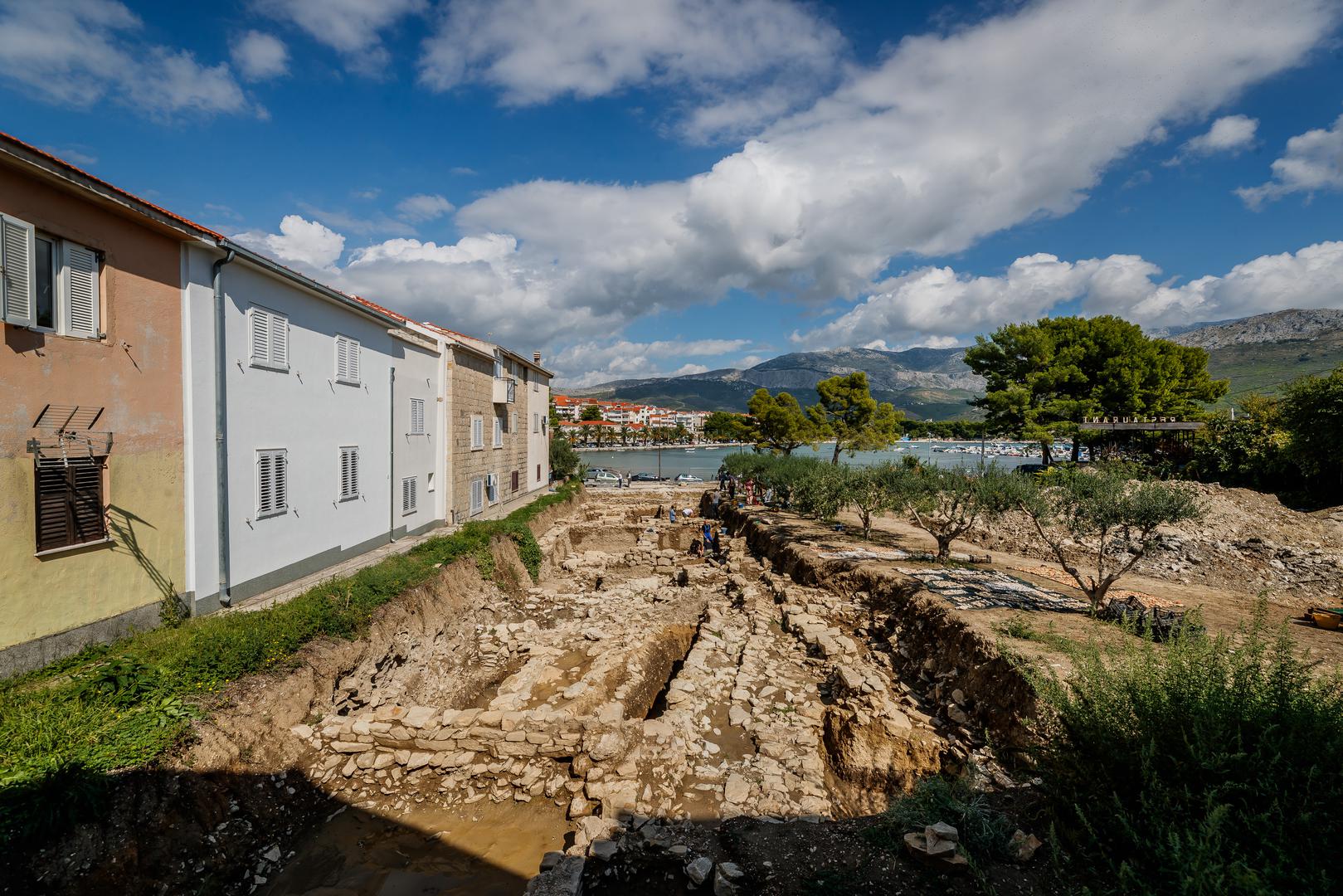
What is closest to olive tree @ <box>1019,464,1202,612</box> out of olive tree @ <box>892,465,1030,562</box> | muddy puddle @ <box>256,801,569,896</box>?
olive tree @ <box>892,465,1030,562</box>

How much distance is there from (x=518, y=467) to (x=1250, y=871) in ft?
111

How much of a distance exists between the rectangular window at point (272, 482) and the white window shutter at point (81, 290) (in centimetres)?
413

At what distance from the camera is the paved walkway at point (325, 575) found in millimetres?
12125

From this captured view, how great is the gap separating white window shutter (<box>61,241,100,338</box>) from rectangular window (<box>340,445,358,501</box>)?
24.1 ft

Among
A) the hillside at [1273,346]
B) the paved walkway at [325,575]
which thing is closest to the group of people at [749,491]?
the paved walkway at [325,575]

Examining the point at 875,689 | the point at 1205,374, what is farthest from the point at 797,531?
the point at 1205,374

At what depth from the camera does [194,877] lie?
21.9 feet

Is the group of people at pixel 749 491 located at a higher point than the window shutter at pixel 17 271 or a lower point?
lower

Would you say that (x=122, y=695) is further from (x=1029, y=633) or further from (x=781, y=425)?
(x=781, y=425)

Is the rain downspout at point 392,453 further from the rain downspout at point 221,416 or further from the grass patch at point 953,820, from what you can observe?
the grass patch at point 953,820

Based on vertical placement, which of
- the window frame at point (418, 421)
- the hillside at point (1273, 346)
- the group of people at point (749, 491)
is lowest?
the group of people at point (749, 491)

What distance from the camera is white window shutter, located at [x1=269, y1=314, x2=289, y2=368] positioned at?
42.6 ft

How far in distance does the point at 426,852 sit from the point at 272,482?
372 inches

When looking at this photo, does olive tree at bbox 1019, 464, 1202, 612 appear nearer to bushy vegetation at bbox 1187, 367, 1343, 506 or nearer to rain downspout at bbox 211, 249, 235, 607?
bushy vegetation at bbox 1187, 367, 1343, 506
